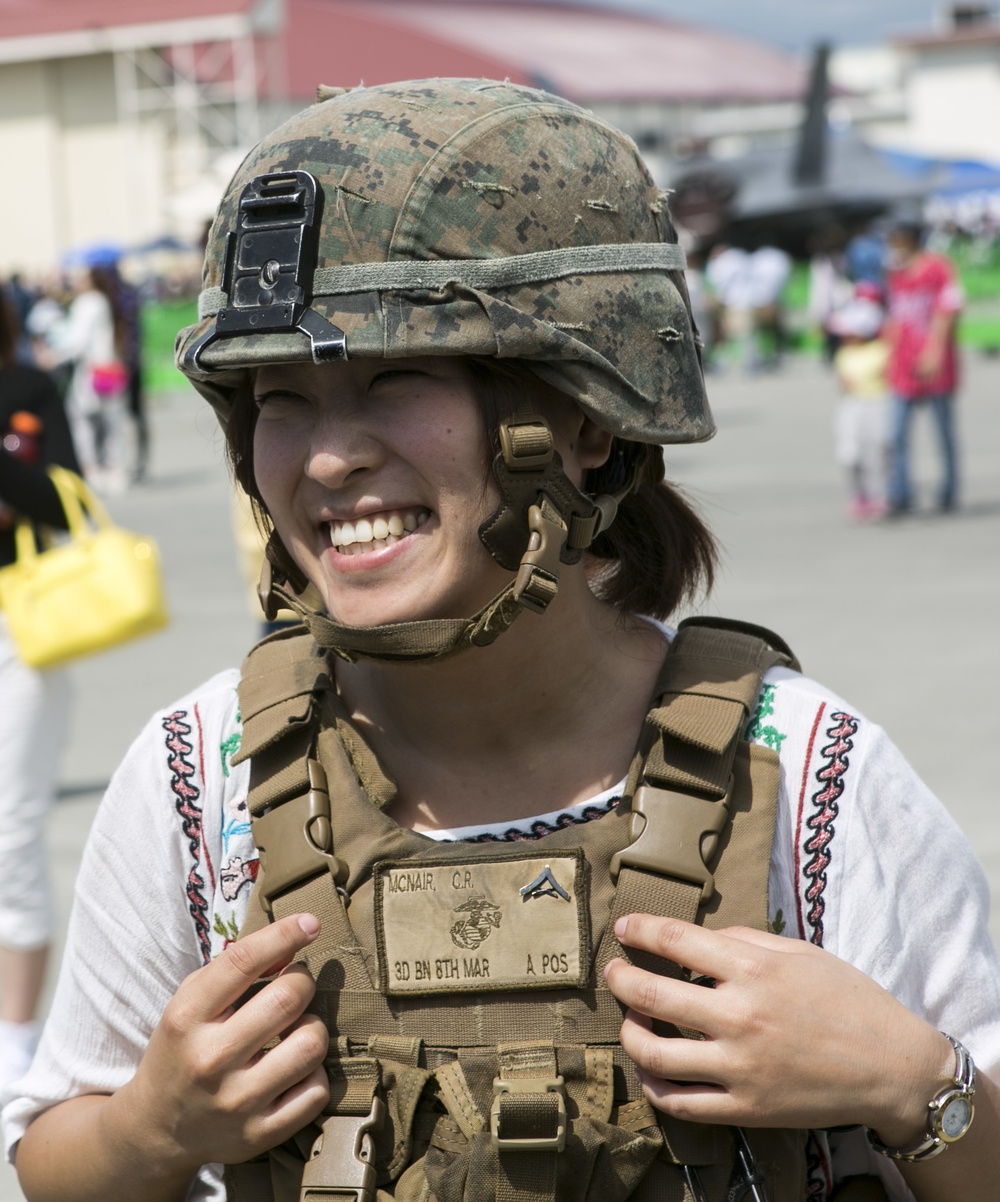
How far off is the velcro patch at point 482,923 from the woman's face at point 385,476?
11.1 inches

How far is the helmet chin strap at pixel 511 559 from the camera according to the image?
1790 mm

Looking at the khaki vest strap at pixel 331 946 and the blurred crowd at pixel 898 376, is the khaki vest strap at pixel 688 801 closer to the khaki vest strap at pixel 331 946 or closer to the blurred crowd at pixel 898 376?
the khaki vest strap at pixel 331 946

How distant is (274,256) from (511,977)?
2.66 feet

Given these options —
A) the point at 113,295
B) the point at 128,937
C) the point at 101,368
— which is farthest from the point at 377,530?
the point at 113,295

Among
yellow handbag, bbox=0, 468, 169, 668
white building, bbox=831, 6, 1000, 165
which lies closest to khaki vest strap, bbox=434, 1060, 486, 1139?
yellow handbag, bbox=0, 468, 169, 668

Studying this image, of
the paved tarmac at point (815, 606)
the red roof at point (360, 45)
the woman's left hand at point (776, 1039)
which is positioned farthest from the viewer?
the red roof at point (360, 45)

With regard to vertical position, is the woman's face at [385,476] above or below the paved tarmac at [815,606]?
above

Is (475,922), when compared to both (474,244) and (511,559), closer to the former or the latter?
(511,559)

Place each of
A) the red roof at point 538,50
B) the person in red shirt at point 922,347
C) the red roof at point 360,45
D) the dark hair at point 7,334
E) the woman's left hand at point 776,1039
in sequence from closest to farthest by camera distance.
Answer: the woman's left hand at point 776,1039 → the dark hair at point 7,334 → the person in red shirt at point 922,347 → the red roof at point 360,45 → the red roof at point 538,50

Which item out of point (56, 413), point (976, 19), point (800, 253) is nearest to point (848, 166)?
point (800, 253)

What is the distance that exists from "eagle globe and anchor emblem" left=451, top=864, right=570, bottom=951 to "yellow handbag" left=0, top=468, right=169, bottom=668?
111 inches

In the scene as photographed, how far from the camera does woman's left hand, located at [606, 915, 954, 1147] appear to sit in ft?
5.24

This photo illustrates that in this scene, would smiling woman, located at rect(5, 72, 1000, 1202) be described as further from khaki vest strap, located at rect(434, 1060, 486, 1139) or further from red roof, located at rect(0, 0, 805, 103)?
red roof, located at rect(0, 0, 805, 103)

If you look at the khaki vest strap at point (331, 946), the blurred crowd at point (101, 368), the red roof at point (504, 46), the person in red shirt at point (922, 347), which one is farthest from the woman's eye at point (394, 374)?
the red roof at point (504, 46)
